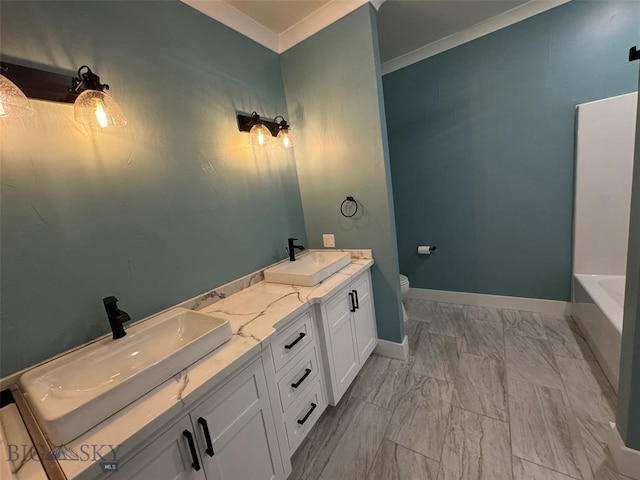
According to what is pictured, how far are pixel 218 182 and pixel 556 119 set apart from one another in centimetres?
275

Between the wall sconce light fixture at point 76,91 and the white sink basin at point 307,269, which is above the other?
the wall sconce light fixture at point 76,91

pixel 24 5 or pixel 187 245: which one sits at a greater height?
pixel 24 5

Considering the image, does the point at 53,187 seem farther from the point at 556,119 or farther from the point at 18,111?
the point at 556,119

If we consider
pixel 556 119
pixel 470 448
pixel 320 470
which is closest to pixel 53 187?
pixel 320 470

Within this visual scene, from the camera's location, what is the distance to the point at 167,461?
2.39 feet

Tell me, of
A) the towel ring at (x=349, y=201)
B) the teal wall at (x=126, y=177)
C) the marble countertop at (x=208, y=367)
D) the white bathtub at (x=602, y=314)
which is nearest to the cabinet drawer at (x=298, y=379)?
the marble countertop at (x=208, y=367)

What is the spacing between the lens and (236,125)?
1.64m

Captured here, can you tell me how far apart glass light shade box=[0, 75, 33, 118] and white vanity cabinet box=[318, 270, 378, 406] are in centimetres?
139

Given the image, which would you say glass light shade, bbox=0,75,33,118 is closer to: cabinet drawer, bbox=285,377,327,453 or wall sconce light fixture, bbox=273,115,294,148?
wall sconce light fixture, bbox=273,115,294,148

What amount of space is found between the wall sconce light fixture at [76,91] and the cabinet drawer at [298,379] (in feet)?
4.36

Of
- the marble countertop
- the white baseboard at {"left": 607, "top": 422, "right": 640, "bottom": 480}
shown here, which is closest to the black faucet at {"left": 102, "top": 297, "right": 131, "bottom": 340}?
the marble countertop

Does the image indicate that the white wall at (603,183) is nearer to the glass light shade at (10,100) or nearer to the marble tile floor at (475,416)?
the marble tile floor at (475,416)

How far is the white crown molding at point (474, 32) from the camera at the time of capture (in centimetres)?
200

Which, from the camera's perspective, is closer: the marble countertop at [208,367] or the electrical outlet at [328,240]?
the marble countertop at [208,367]
